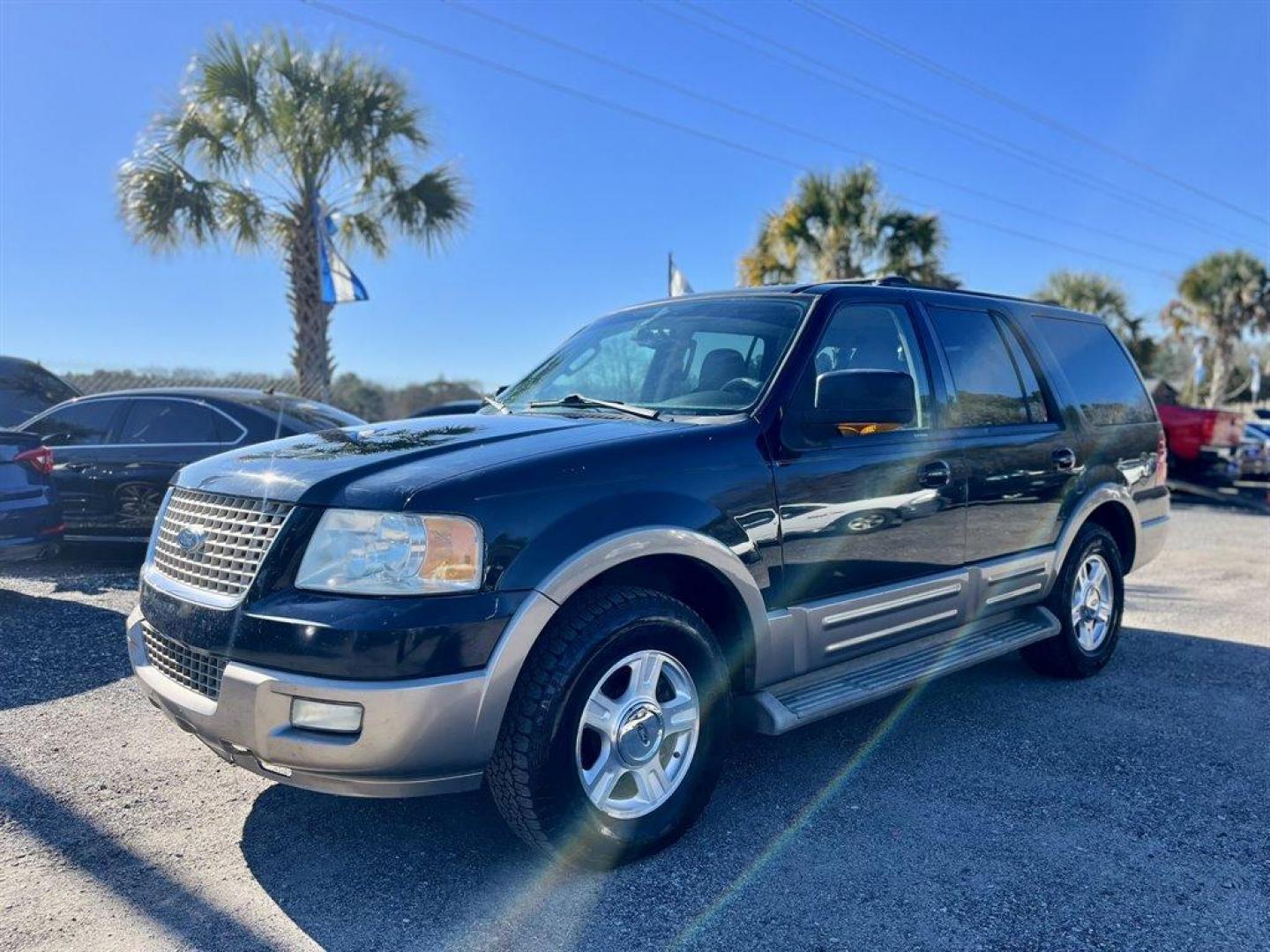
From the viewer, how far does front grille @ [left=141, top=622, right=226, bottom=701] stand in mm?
2785

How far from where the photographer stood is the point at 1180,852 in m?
3.16

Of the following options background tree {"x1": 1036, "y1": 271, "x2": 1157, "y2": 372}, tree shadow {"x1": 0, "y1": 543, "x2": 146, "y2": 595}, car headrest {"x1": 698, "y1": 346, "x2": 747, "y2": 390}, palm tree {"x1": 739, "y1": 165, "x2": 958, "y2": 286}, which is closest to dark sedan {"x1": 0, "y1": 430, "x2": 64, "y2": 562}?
tree shadow {"x1": 0, "y1": 543, "x2": 146, "y2": 595}

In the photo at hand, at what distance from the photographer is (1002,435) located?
4418mm

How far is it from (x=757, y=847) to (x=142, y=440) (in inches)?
273

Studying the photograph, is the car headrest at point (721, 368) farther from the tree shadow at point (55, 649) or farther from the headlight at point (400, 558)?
the tree shadow at point (55, 649)

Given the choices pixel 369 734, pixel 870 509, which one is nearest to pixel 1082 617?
pixel 870 509

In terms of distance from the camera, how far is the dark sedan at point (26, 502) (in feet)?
21.2

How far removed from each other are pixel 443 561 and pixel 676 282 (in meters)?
11.4

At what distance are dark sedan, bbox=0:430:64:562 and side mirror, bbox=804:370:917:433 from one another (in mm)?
5754

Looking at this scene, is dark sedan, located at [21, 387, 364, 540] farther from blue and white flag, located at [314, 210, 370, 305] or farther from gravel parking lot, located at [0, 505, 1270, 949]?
blue and white flag, located at [314, 210, 370, 305]

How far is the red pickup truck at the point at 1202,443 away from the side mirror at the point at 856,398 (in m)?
14.0

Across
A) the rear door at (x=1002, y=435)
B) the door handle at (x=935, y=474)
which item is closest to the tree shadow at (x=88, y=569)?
the door handle at (x=935, y=474)

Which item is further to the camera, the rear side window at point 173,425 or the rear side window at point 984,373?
the rear side window at point 173,425

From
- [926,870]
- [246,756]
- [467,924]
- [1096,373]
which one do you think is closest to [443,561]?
[246,756]
